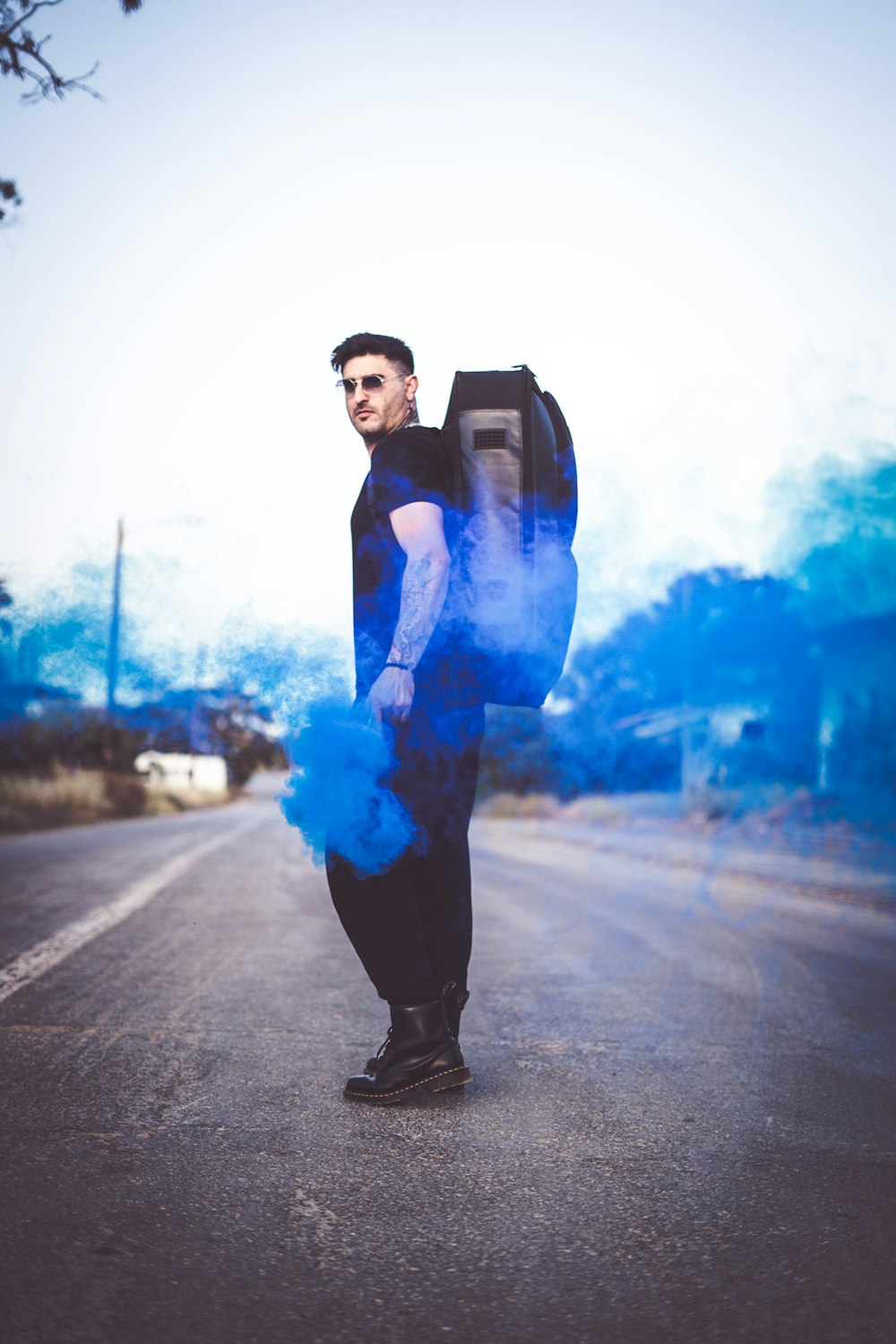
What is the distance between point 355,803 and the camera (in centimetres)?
278

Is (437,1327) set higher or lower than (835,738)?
lower

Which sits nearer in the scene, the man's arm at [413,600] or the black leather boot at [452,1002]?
the man's arm at [413,600]

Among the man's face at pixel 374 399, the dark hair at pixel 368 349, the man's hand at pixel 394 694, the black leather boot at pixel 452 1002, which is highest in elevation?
the dark hair at pixel 368 349

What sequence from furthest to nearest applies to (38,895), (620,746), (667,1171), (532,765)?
(532,765) → (620,746) → (38,895) → (667,1171)

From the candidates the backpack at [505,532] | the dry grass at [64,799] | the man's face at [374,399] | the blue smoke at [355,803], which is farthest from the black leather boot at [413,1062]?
the dry grass at [64,799]

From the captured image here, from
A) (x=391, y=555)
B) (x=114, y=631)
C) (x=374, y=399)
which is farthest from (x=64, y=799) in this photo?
(x=391, y=555)

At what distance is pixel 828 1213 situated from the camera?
2.03 meters

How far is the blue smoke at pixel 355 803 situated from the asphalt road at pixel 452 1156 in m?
0.63

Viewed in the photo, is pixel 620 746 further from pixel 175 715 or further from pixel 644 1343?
pixel 644 1343

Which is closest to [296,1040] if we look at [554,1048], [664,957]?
[554,1048]

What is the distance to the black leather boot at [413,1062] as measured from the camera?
273 centimetres

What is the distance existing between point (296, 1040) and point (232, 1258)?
1.60 meters

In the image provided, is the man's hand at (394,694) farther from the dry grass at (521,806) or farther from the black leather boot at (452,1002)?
the dry grass at (521,806)

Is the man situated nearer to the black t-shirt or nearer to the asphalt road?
the black t-shirt
